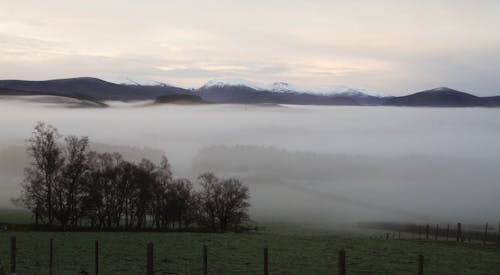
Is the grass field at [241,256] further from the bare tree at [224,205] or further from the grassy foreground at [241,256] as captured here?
the bare tree at [224,205]

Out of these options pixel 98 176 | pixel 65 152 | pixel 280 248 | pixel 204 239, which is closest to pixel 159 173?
pixel 98 176

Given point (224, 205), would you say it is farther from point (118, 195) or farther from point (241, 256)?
point (241, 256)

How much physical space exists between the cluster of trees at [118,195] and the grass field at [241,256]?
2618 cm

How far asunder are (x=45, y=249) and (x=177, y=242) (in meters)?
11.6

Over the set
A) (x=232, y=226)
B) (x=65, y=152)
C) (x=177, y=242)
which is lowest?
(x=232, y=226)

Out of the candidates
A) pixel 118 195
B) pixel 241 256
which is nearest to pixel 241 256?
pixel 241 256

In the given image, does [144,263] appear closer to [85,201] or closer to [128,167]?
[85,201]

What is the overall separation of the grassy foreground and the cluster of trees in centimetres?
2672

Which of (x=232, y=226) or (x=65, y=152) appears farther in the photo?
(x=232, y=226)

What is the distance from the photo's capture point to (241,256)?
38250 millimetres

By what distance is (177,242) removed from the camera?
48.0 metres

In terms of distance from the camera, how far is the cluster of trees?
78.9 meters

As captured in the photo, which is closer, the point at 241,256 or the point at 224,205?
the point at 241,256

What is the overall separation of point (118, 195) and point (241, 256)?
5538 cm
